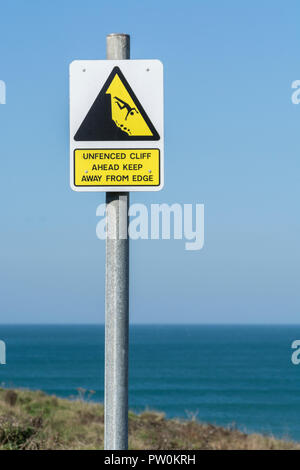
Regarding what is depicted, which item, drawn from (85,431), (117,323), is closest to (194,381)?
(85,431)

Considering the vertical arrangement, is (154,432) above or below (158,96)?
below

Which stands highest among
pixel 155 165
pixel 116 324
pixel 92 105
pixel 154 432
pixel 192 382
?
pixel 92 105

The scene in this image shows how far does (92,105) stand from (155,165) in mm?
488

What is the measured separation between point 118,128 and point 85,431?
9.64m

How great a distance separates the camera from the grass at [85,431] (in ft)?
33.1

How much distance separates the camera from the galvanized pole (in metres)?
3.84

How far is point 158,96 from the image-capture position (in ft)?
13.2

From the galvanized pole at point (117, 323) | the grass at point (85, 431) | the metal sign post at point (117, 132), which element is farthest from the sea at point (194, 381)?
the metal sign post at point (117, 132)

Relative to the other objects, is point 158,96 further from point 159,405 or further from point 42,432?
point 159,405

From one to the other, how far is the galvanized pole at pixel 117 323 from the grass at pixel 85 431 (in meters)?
6.00
